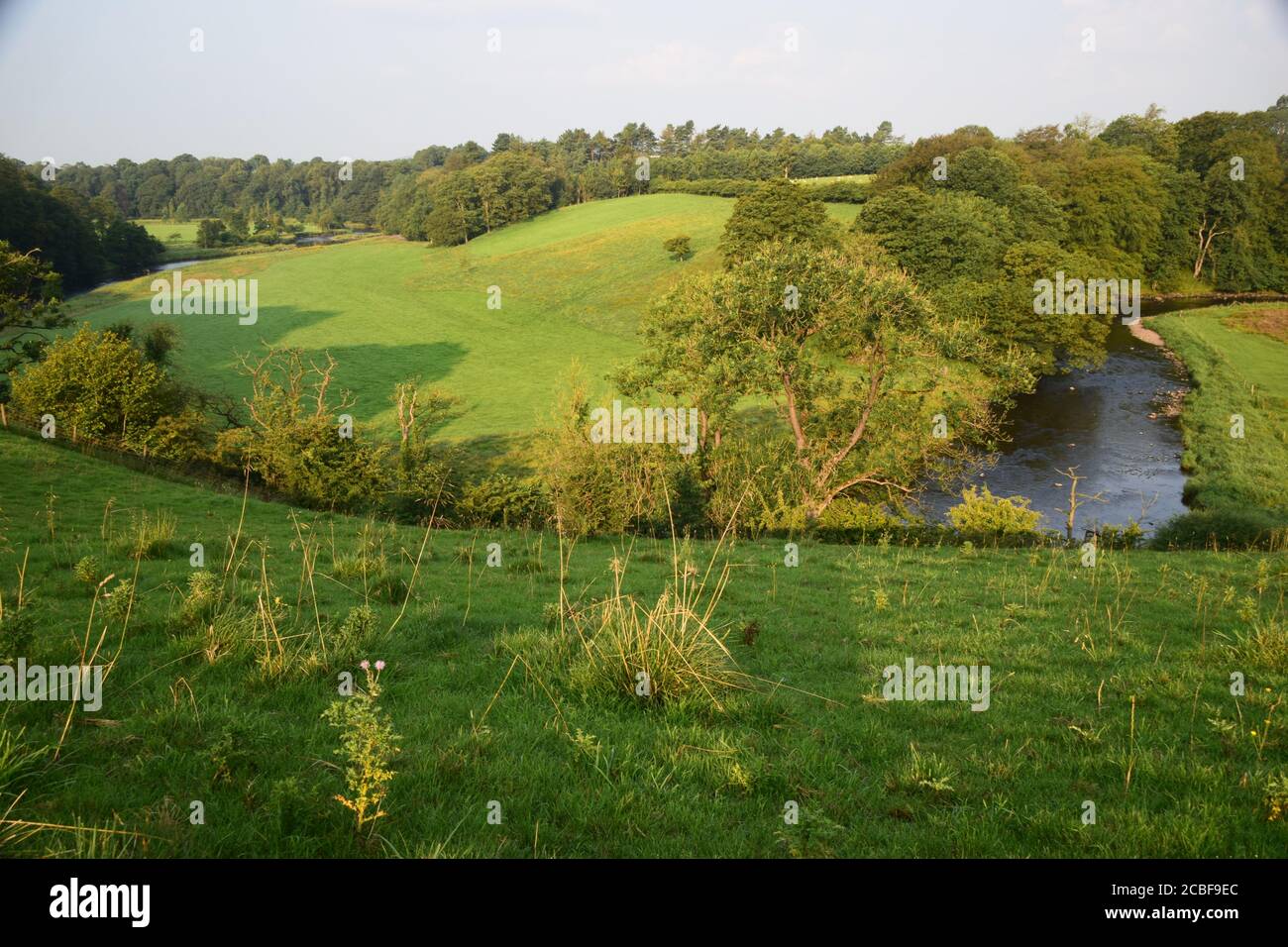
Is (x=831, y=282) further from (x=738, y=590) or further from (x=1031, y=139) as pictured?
(x=1031, y=139)

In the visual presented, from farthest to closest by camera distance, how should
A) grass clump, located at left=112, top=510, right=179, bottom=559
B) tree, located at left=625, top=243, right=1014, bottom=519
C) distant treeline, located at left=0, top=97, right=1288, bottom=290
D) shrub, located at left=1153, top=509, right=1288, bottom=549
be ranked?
distant treeline, located at left=0, top=97, right=1288, bottom=290, tree, located at left=625, top=243, right=1014, bottom=519, shrub, located at left=1153, top=509, right=1288, bottom=549, grass clump, located at left=112, top=510, right=179, bottom=559

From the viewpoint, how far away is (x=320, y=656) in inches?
287

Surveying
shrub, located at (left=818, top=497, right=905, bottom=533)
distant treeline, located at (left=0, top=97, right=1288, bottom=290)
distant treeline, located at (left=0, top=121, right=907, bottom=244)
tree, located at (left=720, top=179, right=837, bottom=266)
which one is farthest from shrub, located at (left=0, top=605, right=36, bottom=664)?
distant treeline, located at (left=0, top=121, right=907, bottom=244)

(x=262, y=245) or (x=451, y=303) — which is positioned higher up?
(x=262, y=245)

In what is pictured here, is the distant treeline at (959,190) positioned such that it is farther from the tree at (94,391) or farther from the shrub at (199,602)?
the shrub at (199,602)

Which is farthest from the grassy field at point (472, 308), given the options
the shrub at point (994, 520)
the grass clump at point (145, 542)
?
the grass clump at point (145, 542)

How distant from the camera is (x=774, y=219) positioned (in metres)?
59.0

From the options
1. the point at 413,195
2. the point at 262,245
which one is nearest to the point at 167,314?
the point at 262,245

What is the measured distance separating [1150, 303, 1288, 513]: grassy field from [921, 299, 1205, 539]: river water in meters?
0.98

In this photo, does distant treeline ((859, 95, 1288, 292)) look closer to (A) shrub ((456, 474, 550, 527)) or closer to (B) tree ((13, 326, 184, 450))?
(A) shrub ((456, 474, 550, 527))

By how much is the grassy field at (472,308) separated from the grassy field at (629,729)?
114 ft

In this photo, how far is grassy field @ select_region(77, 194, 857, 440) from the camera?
53.1 meters

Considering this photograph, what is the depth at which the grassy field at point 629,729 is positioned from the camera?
466 centimetres

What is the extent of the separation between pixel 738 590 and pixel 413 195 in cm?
12879
